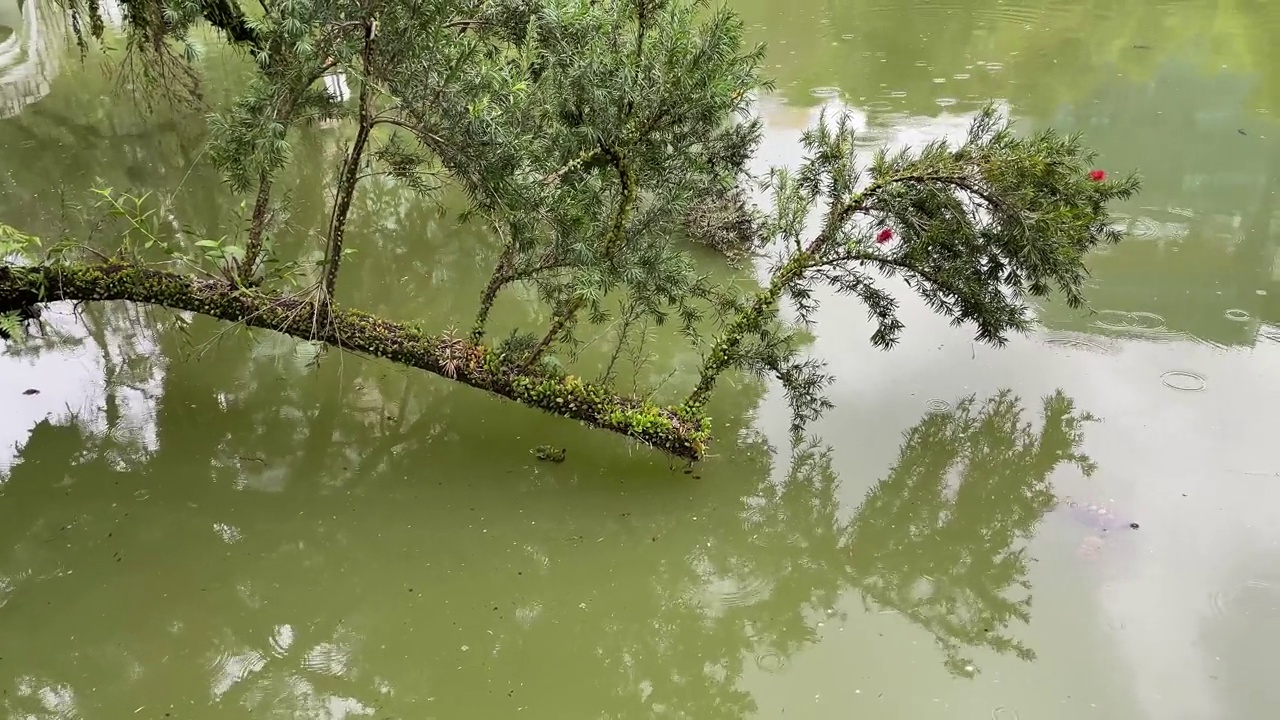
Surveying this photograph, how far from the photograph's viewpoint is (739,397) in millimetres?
3320

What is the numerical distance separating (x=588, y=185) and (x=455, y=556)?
1284mm

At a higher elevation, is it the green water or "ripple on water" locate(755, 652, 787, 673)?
the green water

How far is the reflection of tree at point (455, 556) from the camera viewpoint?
2336 mm

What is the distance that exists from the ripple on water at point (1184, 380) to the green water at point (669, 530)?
14 millimetres

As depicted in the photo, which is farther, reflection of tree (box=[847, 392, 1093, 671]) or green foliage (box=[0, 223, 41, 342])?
green foliage (box=[0, 223, 41, 342])

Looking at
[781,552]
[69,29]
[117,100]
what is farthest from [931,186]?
[69,29]

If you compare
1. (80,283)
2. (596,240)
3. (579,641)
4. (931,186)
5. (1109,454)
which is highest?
(931,186)

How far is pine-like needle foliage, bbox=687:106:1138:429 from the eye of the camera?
8.48 feet

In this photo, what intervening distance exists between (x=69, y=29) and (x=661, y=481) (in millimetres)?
7399

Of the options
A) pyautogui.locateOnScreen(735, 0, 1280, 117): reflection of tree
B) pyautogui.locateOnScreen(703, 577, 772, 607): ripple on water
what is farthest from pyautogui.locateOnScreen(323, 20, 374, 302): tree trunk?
pyautogui.locateOnScreen(735, 0, 1280, 117): reflection of tree

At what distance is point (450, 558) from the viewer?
262 centimetres

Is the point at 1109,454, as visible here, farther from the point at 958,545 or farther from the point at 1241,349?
the point at 1241,349

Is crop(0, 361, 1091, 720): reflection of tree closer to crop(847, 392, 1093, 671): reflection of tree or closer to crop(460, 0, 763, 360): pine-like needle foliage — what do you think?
crop(847, 392, 1093, 671): reflection of tree

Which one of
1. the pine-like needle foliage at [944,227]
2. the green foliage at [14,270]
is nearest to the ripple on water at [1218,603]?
the pine-like needle foliage at [944,227]
